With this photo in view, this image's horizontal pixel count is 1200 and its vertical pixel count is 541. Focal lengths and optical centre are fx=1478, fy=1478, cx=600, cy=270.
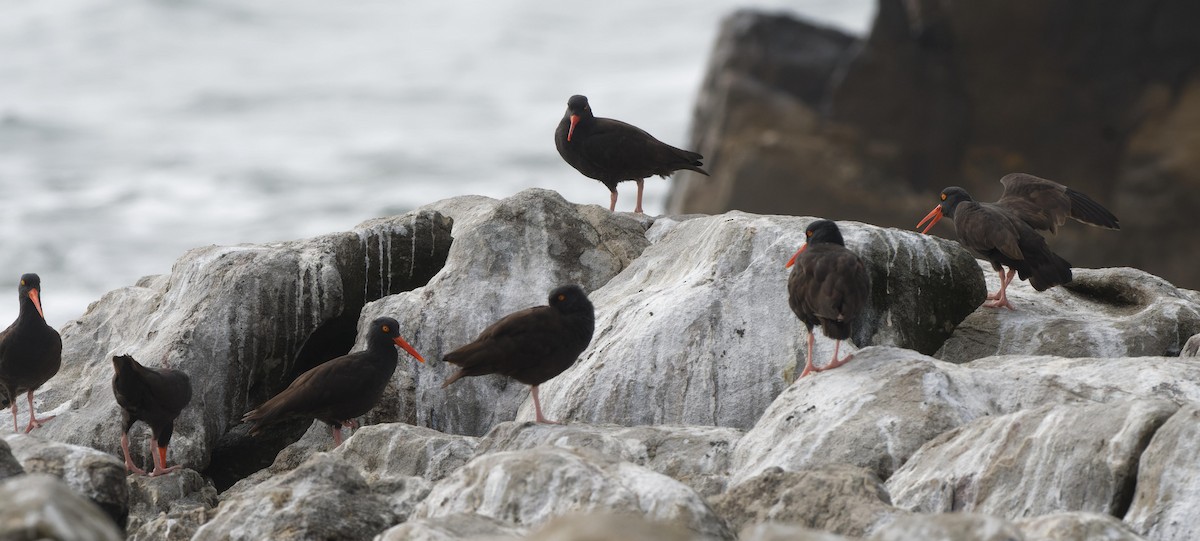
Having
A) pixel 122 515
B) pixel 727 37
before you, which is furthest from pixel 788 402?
pixel 727 37

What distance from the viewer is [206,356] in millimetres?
11805

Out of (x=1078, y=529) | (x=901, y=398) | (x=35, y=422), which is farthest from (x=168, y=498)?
(x=1078, y=529)

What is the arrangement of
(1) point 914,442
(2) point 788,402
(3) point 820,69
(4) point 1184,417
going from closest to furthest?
(4) point 1184,417 → (1) point 914,442 → (2) point 788,402 → (3) point 820,69

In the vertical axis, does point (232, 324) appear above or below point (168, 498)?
above

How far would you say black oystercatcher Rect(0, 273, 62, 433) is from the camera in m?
11.8

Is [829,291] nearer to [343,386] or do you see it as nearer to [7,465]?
[343,386]

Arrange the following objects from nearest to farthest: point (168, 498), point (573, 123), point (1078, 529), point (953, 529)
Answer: point (953, 529) → point (1078, 529) → point (168, 498) → point (573, 123)

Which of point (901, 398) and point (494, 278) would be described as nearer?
point (901, 398)

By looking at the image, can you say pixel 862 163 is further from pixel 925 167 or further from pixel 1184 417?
pixel 1184 417

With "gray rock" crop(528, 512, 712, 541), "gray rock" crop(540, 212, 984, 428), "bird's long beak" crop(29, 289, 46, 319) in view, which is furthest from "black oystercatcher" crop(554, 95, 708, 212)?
"gray rock" crop(528, 512, 712, 541)

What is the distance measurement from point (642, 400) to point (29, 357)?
499cm

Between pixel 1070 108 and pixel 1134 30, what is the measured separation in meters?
1.70

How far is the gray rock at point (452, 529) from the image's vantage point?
6.70 metres

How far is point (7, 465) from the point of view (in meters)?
8.07
